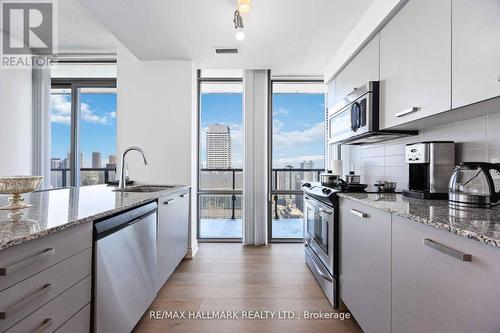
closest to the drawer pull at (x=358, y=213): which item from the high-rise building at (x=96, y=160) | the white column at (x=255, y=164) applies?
the white column at (x=255, y=164)

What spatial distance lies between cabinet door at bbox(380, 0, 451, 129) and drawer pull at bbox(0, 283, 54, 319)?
2.00 m

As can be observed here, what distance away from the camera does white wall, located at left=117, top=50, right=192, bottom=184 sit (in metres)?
3.18

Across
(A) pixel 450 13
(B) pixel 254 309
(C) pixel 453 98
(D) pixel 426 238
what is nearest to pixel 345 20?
(A) pixel 450 13

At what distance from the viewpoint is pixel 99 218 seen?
1.22m

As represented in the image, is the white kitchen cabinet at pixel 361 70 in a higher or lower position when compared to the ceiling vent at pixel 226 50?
lower

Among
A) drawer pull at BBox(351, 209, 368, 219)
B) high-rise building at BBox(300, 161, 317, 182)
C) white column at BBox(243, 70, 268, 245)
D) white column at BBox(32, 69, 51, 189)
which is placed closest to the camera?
drawer pull at BBox(351, 209, 368, 219)

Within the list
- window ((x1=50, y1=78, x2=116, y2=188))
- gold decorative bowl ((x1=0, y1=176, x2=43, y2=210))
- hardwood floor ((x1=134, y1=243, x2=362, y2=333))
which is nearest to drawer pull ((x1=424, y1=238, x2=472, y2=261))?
hardwood floor ((x1=134, y1=243, x2=362, y2=333))

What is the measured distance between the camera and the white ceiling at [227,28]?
6.84 feet

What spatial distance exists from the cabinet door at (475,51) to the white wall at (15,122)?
4.41 m

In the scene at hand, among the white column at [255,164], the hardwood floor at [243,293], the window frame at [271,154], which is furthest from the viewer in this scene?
the window frame at [271,154]

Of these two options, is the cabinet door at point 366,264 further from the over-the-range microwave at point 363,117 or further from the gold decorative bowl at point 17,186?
the gold decorative bowl at point 17,186

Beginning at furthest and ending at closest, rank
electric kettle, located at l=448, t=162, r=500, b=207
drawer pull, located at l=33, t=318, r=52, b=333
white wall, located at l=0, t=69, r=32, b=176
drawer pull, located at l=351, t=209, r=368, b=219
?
white wall, located at l=0, t=69, r=32, b=176 → drawer pull, located at l=351, t=209, r=368, b=219 → electric kettle, located at l=448, t=162, r=500, b=207 → drawer pull, located at l=33, t=318, r=52, b=333

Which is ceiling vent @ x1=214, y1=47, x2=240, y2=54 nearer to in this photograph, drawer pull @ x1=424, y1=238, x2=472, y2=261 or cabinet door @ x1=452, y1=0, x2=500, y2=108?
cabinet door @ x1=452, y1=0, x2=500, y2=108

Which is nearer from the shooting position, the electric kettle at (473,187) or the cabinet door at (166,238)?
the electric kettle at (473,187)
